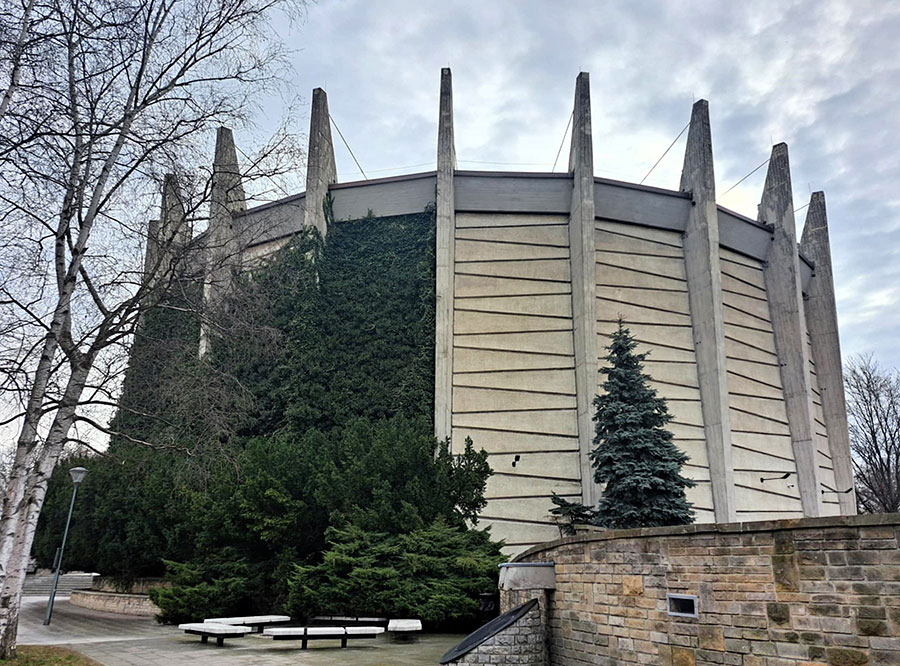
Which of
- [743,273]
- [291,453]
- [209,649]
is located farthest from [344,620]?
[743,273]

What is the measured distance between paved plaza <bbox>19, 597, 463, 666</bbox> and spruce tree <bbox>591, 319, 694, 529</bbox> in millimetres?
6175

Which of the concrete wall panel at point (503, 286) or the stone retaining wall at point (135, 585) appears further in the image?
the concrete wall panel at point (503, 286)

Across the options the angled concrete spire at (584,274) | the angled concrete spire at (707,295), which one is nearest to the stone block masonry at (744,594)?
the angled concrete spire at (584,274)

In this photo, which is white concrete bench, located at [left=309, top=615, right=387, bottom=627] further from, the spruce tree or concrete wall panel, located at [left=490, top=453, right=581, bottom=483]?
concrete wall panel, located at [left=490, top=453, right=581, bottom=483]

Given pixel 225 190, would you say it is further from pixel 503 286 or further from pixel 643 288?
pixel 643 288

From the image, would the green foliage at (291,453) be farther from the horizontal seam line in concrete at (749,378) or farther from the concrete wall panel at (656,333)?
the horizontal seam line in concrete at (749,378)

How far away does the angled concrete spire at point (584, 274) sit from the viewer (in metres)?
20.2

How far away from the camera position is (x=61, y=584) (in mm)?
28312

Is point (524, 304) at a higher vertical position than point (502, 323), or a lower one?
higher

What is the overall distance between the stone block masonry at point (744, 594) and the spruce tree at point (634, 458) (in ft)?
28.1

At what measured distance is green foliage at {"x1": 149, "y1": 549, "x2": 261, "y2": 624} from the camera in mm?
12430

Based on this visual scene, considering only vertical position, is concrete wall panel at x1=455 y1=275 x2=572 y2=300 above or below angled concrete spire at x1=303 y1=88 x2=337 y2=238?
below

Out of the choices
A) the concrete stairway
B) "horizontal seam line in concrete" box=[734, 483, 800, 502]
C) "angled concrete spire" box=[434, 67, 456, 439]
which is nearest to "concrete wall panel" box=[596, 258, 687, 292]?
"angled concrete spire" box=[434, 67, 456, 439]

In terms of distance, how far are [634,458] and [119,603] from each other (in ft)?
45.0
